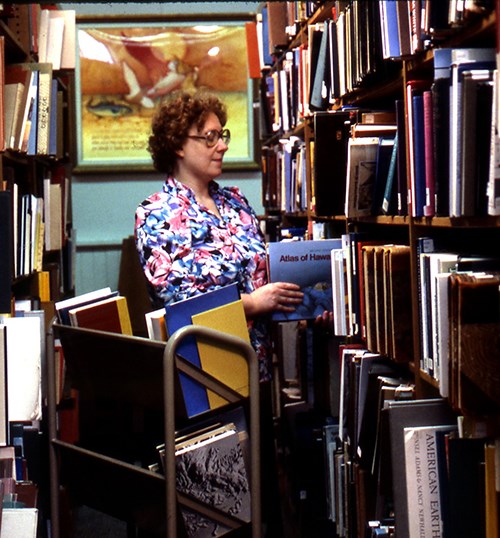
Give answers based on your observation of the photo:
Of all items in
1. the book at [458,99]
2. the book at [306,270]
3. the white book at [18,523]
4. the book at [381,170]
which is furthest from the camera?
the book at [306,270]

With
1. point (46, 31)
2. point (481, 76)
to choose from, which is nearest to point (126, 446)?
point (481, 76)

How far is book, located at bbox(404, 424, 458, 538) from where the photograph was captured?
1.86m

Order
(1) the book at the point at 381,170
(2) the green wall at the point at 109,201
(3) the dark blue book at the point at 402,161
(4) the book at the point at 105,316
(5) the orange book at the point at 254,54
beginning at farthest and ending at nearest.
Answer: (2) the green wall at the point at 109,201, (5) the orange book at the point at 254,54, (4) the book at the point at 105,316, (1) the book at the point at 381,170, (3) the dark blue book at the point at 402,161

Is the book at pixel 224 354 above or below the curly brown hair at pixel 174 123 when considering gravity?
below

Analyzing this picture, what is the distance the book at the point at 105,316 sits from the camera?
249cm

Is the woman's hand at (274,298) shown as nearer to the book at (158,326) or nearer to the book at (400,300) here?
the book at (158,326)

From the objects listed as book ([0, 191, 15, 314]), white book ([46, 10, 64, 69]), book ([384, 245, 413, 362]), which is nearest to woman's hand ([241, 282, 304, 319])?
book ([384, 245, 413, 362])

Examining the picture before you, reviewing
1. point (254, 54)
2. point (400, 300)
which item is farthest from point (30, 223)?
point (254, 54)

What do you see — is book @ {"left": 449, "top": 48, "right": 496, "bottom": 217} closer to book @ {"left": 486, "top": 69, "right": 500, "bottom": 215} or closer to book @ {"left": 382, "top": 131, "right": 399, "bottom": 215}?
book @ {"left": 486, "top": 69, "right": 500, "bottom": 215}

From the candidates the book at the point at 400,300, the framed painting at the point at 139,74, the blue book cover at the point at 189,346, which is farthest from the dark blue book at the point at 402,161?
the framed painting at the point at 139,74

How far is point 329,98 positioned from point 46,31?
1687mm

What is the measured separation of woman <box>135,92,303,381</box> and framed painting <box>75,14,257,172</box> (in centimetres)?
268

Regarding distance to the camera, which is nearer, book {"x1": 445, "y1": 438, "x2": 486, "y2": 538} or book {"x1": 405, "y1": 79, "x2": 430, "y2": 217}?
book {"x1": 445, "y1": 438, "x2": 486, "y2": 538}

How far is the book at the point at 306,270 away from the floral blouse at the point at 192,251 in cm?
14
